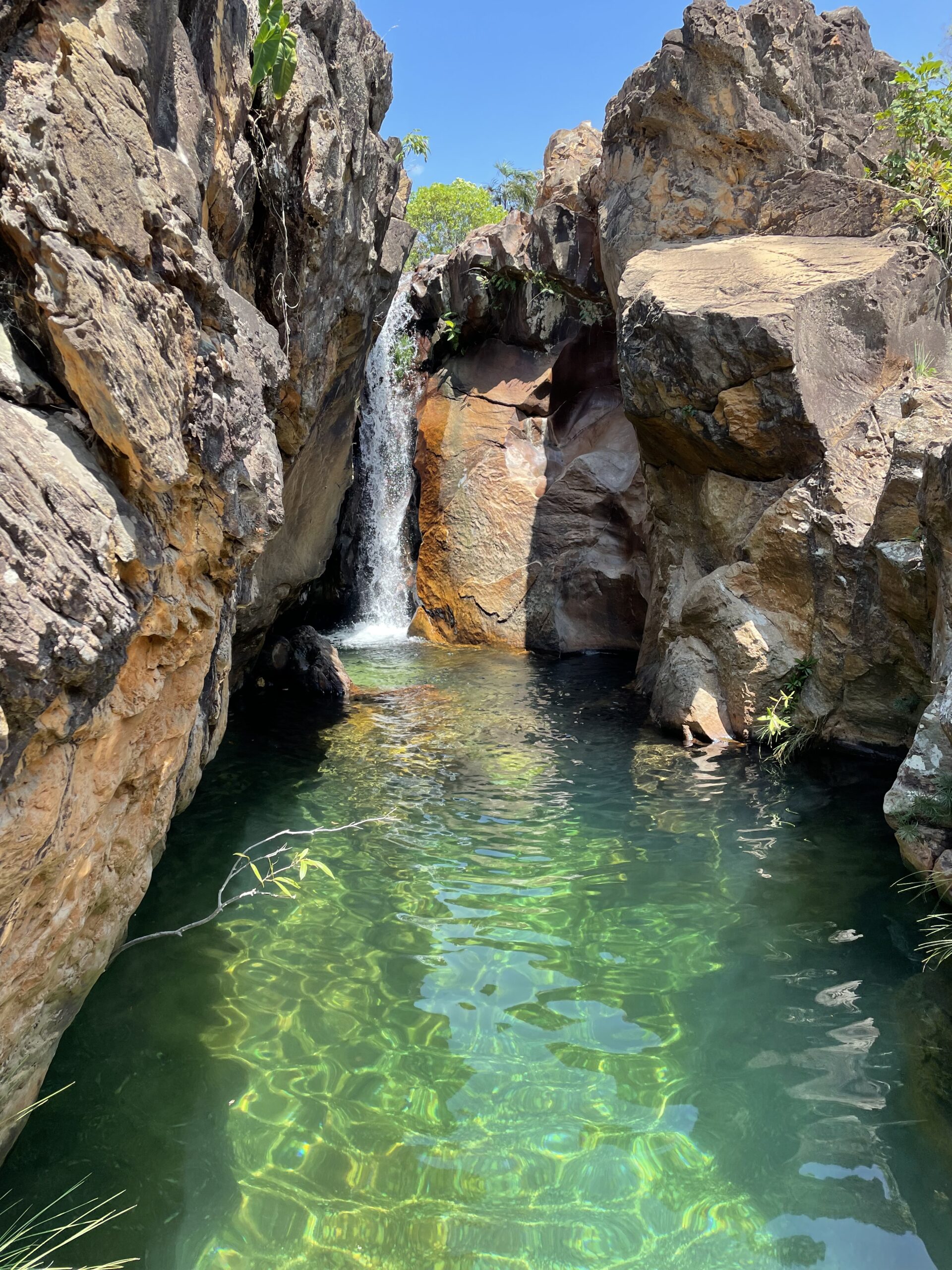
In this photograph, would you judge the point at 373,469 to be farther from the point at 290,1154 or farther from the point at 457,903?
the point at 290,1154

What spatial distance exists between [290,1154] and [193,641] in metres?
2.02

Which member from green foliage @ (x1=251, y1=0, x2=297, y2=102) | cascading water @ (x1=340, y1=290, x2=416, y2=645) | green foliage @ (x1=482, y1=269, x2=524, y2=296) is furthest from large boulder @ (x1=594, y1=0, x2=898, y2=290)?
green foliage @ (x1=251, y1=0, x2=297, y2=102)

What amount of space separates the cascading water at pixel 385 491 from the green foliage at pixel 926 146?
9104mm

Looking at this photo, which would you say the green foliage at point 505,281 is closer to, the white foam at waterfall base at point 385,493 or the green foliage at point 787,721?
the white foam at waterfall base at point 385,493

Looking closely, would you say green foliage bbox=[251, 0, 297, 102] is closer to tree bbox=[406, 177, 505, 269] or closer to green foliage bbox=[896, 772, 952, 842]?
green foliage bbox=[896, 772, 952, 842]

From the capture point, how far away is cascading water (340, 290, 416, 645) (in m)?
16.8

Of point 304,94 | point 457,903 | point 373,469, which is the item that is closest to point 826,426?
point 304,94

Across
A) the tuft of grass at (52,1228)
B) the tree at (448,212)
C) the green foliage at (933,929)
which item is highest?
the tree at (448,212)

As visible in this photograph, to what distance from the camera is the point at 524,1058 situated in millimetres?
3848

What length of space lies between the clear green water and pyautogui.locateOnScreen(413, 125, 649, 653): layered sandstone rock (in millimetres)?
8072

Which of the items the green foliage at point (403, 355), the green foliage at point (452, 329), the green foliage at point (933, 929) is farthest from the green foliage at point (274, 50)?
the green foliage at point (452, 329)

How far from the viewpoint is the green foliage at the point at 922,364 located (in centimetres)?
837

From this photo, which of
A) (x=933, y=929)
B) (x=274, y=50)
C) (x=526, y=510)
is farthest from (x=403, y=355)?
(x=933, y=929)

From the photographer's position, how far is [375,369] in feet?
56.4
